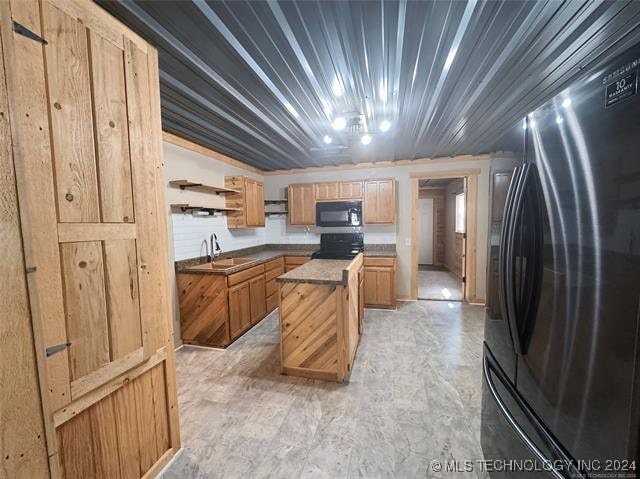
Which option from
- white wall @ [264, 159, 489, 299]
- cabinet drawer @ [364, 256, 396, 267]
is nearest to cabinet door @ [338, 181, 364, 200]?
white wall @ [264, 159, 489, 299]

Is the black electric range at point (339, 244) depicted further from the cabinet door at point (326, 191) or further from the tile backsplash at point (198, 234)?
the tile backsplash at point (198, 234)

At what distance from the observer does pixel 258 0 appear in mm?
1291

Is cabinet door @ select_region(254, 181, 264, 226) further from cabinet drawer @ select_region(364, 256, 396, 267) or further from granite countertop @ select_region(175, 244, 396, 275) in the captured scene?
cabinet drawer @ select_region(364, 256, 396, 267)

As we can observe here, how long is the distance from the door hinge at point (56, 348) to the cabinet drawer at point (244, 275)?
6.62 feet

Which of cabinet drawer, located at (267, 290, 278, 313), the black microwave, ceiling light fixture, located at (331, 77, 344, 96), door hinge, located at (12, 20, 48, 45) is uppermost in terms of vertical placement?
ceiling light fixture, located at (331, 77, 344, 96)

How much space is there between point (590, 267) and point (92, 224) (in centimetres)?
187

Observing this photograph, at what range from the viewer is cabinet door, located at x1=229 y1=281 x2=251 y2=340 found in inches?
126

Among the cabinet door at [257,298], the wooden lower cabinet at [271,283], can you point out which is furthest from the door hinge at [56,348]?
the wooden lower cabinet at [271,283]

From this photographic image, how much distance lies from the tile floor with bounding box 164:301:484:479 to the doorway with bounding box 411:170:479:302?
179cm

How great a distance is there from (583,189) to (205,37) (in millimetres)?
1941

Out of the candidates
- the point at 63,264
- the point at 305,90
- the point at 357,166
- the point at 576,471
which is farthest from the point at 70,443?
the point at 357,166

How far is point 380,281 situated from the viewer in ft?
14.4

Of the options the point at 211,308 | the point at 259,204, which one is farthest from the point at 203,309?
the point at 259,204

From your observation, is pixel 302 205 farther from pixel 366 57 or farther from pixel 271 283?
pixel 366 57
